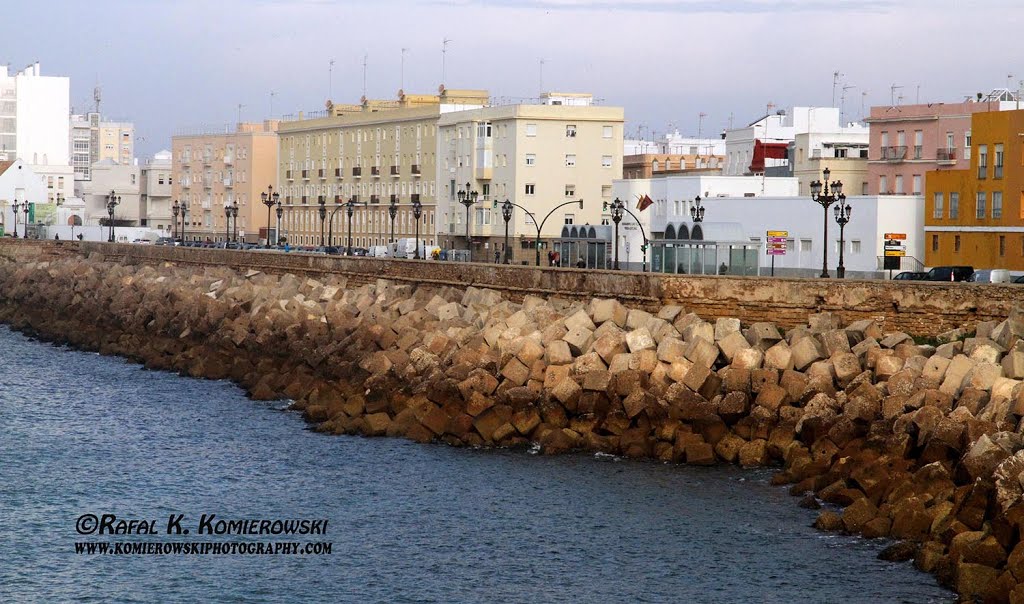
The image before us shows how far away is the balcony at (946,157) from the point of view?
61594 millimetres

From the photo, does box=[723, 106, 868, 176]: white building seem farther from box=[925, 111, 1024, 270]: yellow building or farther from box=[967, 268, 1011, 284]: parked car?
box=[967, 268, 1011, 284]: parked car

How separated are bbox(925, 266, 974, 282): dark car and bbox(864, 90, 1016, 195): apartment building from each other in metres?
15.4

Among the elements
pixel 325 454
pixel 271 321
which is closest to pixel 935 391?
pixel 325 454

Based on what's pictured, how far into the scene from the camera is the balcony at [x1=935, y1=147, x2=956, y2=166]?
61594mm

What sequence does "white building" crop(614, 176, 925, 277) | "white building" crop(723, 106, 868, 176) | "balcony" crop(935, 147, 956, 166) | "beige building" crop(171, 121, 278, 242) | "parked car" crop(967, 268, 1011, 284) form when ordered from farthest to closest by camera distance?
"beige building" crop(171, 121, 278, 242) → "white building" crop(723, 106, 868, 176) → "balcony" crop(935, 147, 956, 166) → "white building" crop(614, 176, 925, 277) → "parked car" crop(967, 268, 1011, 284)

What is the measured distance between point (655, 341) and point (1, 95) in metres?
110

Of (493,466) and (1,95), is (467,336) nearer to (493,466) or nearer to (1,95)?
(493,466)

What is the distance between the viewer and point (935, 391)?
24.2m

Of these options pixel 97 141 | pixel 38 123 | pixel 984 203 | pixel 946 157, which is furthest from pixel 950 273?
pixel 97 141

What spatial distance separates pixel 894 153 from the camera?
211 feet

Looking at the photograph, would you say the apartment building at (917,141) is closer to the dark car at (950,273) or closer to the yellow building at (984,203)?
the yellow building at (984,203)

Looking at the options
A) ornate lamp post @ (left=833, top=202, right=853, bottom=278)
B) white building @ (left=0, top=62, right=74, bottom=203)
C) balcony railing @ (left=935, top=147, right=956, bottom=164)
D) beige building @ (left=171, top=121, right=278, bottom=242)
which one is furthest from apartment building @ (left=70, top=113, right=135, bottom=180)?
ornate lamp post @ (left=833, top=202, right=853, bottom=278)

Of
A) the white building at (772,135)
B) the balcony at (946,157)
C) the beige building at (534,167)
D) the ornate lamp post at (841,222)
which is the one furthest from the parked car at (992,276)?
the beige building at (534,167)

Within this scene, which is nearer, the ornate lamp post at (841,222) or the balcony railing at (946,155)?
the ornate lamp post at (841,222)
